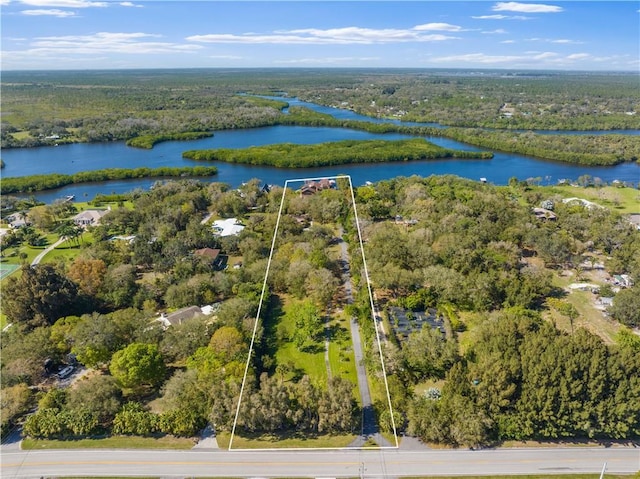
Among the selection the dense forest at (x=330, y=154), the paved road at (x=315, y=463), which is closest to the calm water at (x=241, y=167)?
the dense forest at (x=330, y=154)

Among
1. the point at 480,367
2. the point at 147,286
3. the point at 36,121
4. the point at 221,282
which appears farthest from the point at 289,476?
the point at 36,121

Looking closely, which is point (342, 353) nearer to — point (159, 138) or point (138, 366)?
point (138, 366)

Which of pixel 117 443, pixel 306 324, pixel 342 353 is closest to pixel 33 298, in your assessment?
pixel 117 443

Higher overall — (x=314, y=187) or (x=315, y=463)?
(x=314, y=187)

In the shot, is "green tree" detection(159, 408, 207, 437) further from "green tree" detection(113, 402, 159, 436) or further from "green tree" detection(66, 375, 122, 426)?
"green tree" detection(66, 375, 122, 426)

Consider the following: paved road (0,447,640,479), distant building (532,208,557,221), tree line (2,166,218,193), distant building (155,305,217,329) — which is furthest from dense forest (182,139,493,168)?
paved road (0,447,640,479)

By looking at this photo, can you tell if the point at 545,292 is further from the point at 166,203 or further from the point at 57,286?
the point at 166,203

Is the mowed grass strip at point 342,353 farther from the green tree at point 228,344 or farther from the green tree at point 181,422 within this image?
the green tree at point 181,422
